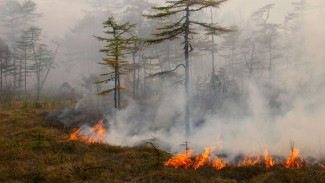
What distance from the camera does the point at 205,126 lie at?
20734 mm

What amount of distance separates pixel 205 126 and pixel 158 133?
4148mm

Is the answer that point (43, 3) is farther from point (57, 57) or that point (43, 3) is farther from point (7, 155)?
point (7, 155)

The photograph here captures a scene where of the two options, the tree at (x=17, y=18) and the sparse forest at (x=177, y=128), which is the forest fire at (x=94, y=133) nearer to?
the sparse forest at (x=177, y=128)

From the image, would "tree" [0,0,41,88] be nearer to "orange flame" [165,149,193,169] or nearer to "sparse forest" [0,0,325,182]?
"sparse forest" [0,0,325,182]

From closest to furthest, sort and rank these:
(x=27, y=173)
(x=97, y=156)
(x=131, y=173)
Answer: (x=27, y=173) → (x=131, y=173) → (x=97, y=156)

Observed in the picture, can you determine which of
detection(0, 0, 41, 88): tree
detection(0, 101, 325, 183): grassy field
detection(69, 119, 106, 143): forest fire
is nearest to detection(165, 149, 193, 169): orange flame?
detection(0, 101, 325, 183): grassy field

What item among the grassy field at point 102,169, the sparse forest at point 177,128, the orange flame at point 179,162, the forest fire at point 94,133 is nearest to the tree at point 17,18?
the sparse forest at point 177,128

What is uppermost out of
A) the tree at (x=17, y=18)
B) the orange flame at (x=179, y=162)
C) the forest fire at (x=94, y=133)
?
the tree at (x=17, y=18)

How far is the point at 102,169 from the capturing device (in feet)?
31.1

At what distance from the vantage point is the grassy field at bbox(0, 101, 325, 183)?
848 centimetres

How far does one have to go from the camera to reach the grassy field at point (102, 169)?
8.48 metres

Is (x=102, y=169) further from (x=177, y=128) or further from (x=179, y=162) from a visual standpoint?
(x=177, y=128)

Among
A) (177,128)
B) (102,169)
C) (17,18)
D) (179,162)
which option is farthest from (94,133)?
(17,18)

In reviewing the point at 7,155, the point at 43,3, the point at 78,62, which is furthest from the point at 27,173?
the point at 43,3
